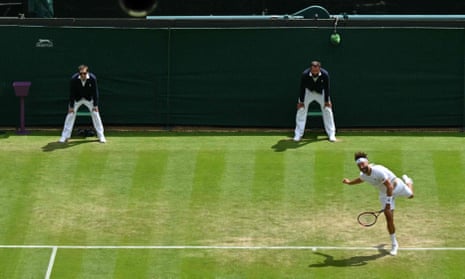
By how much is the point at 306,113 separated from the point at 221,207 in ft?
16.4

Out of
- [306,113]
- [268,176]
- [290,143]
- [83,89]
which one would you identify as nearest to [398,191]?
[268,176]

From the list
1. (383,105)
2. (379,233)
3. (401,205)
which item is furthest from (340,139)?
(379,233)

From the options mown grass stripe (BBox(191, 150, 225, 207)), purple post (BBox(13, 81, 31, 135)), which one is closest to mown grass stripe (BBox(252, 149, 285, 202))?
mown grass stripe (BBox(191, 150, 225, 207))

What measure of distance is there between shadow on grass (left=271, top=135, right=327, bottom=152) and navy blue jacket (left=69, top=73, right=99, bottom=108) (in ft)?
13.5

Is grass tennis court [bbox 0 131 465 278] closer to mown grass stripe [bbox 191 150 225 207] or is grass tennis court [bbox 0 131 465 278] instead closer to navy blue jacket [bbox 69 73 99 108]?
mown grass stripe [bbox 191 150 225 207]

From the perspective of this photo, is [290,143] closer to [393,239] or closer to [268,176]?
[268,176]

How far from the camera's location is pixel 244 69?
26688mm

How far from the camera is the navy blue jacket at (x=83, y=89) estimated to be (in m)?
25.2

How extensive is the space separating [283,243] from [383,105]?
321 inches

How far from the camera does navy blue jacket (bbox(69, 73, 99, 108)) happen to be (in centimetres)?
2523

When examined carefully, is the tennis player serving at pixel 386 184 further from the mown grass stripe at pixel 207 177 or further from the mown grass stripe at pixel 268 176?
the mown grass stripe at pixel 207 177

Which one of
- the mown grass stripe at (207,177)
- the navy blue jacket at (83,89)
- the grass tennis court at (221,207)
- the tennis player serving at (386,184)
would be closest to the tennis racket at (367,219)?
the grass tennis court at (221,207)

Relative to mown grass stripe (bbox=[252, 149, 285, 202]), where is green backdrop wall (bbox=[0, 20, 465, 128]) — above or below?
above

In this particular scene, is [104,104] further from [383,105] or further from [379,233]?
[379,233]
